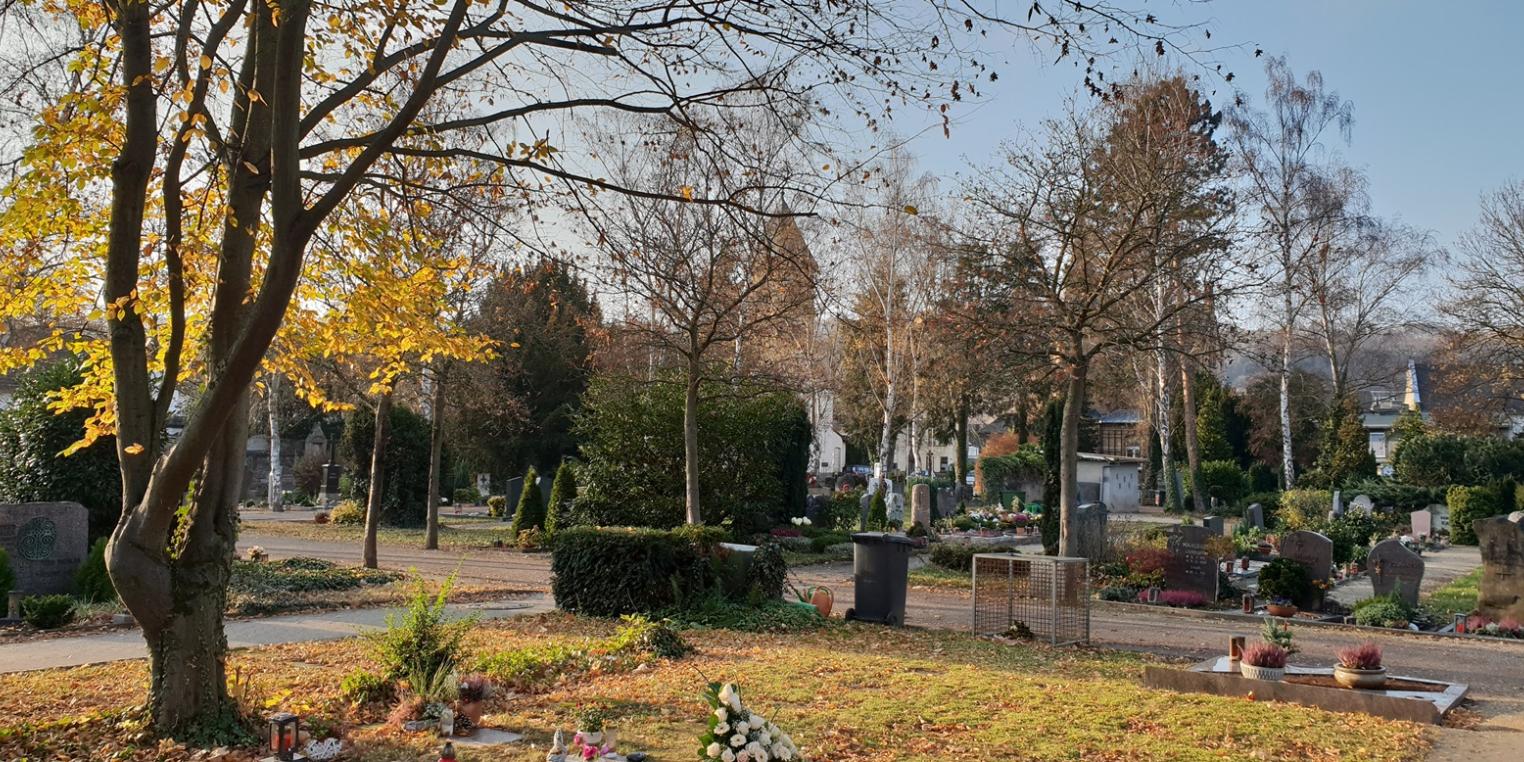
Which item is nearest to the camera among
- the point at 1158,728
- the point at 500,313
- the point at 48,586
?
the point at 1158,728

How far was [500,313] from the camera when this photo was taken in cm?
2661

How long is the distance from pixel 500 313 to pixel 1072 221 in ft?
48.7

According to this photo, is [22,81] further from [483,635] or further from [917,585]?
[917,585]

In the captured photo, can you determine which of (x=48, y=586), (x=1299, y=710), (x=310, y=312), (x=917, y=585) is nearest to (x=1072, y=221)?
(x=917, y=585)

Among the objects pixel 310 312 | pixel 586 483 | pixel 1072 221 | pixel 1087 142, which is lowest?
pixel 586 483

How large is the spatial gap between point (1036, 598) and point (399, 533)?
21.0 m

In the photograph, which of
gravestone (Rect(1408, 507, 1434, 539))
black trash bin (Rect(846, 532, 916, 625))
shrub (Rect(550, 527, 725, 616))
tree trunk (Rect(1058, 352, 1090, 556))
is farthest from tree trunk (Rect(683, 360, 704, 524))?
gravestone (Rect(1408, 507, 1434, 539))

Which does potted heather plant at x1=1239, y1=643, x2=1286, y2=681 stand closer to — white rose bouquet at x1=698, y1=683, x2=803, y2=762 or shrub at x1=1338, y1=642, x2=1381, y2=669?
shrub at x1=1338, y1=642, x2=1381, y2=669

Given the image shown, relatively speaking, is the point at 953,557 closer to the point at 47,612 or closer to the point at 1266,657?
the point at 1266,657

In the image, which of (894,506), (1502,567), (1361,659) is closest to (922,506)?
(894,506)

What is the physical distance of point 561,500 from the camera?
84.1 ft

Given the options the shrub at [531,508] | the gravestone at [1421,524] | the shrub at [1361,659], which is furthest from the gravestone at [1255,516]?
the shrub at [1361,659]

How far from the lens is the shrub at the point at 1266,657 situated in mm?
9188

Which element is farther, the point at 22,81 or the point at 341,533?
the point at 341,533
